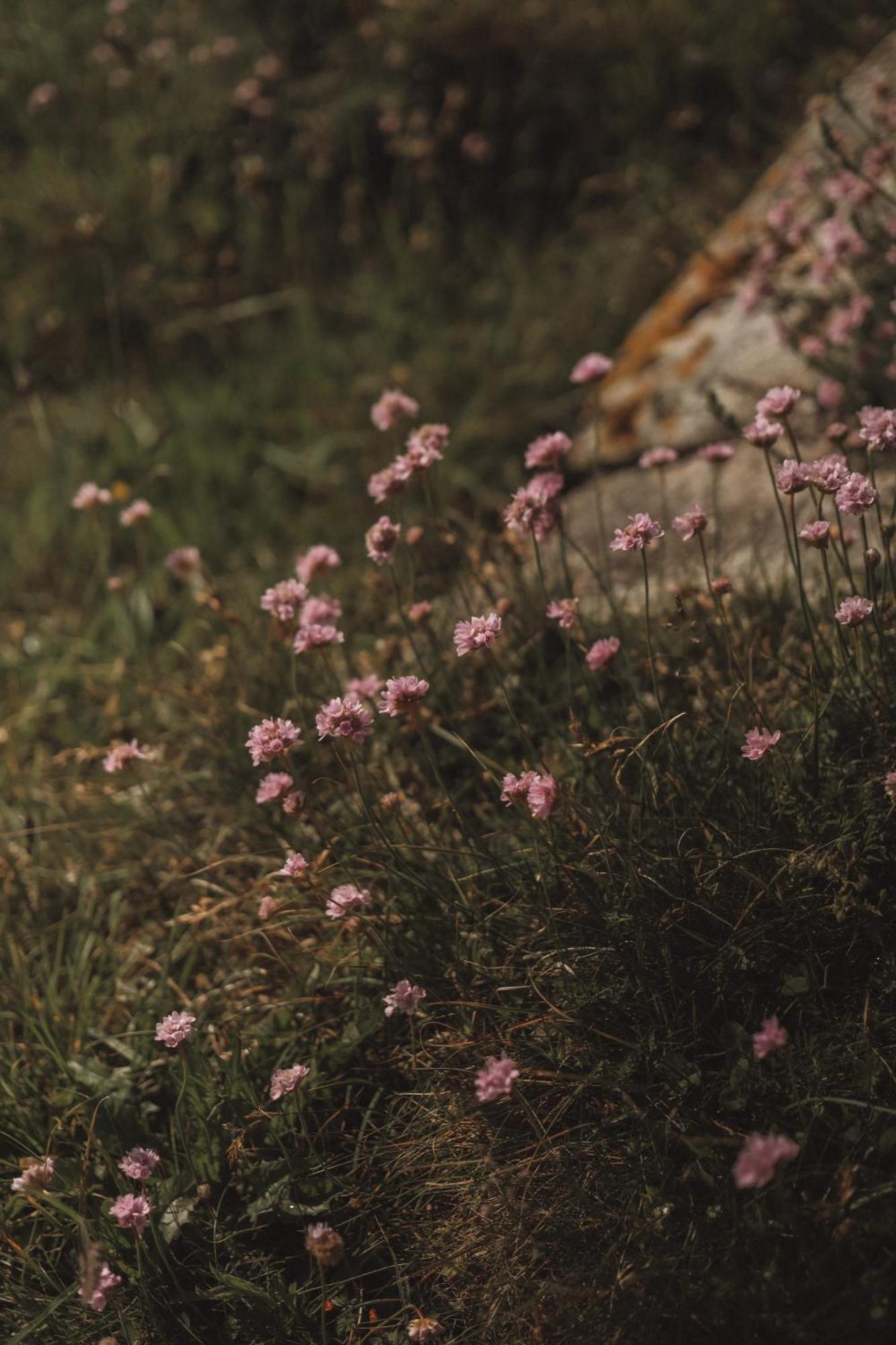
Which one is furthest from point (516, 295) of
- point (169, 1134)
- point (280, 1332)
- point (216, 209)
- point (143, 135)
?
point (280, 1332)

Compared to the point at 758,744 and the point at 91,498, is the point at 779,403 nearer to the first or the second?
the point at 758,744

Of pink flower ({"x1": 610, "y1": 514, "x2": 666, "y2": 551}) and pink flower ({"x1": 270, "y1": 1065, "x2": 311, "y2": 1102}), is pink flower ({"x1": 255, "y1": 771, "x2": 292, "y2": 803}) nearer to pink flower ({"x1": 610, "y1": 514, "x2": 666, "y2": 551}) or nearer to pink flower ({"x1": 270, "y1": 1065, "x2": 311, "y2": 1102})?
pink flower ({"x1": 270, "y1": 1065, "x2": 311, "y2": 1102})

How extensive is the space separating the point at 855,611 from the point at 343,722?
2.50ft

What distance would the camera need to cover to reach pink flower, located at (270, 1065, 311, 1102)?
1.70m

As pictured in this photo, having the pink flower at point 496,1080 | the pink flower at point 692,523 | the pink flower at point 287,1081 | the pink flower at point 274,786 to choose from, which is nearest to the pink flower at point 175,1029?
the pink flower at point 287,1081

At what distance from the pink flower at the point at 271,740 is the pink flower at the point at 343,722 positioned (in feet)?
0.25

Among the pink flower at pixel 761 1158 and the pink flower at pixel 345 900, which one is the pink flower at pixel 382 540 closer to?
the pink flower at pixel 345 900

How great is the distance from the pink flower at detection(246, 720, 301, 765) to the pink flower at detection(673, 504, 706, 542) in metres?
0.70

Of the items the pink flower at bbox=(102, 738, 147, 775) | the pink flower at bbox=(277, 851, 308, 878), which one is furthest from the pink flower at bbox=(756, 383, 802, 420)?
the pink flower at bbox=(102, 738, 147, 775)

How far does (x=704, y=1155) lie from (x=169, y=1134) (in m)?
0.94

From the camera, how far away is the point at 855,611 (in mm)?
1710

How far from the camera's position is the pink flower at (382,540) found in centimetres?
200

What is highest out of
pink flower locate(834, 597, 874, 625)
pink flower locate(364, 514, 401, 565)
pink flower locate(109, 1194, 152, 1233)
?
pink flower locate(364, 514, 401, 565)

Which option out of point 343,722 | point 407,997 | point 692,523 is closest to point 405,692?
point 343,722
